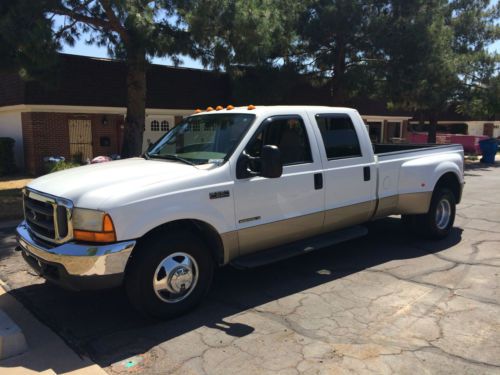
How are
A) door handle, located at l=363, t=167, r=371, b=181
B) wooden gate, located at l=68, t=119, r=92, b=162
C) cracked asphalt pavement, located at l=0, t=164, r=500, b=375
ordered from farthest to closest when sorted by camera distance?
1. wooden gate, located at l=68, t=119, r=92, b=162
2. door handle, located at l=363, t=167, r=371, b=181
3. cracked asphalt pavement, located at l=0, t=164, r=500, b=375

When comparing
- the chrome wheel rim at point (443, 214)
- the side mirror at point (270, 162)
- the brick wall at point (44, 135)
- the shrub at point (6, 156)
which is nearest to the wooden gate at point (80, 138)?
the brick wall at point (44, 135)

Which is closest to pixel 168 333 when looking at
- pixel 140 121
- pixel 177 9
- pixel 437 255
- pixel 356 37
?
pixel 437 255

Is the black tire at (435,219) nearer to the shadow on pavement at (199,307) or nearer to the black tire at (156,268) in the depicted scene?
the shadow on pavement at (199,307)

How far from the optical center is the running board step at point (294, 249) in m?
4.59

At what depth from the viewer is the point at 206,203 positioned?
4227 mm

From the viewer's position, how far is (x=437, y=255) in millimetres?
6152

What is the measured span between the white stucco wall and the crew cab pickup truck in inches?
550

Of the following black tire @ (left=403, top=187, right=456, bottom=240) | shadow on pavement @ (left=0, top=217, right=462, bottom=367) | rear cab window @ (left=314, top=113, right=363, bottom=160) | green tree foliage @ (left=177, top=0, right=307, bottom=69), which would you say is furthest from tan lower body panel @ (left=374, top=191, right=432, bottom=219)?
green tree foliage @ (left=177, top=0, right=307, bottom=69)

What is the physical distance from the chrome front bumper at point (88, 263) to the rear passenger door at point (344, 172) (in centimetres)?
250

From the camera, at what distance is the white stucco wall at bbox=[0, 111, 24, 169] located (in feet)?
56.4

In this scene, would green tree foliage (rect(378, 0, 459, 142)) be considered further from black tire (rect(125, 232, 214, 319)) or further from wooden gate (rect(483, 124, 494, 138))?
wooden gate (rect(483, 124, 494, 138))

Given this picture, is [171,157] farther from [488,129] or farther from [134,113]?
[488,129]

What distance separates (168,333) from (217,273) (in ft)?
5.26

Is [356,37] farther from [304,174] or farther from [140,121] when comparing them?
[304,174]
